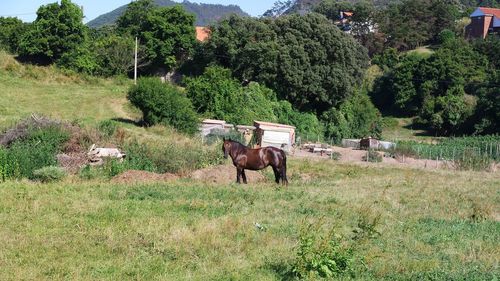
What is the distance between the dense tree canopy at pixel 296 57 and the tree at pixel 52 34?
13.8m

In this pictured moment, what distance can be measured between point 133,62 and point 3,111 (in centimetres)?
2299

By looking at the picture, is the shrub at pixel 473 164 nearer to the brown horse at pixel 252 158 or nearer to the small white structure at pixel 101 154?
the brown horse at pixel 252 158

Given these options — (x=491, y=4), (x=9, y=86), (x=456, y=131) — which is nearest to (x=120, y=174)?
(x=9, y=86)

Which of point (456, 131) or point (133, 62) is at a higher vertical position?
point (133, 62)

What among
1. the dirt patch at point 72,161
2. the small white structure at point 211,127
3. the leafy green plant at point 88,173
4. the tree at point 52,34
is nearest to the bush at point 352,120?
the small white structure at point 211,127

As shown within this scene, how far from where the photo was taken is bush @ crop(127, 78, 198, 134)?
3256 cm

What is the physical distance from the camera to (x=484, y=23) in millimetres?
100688

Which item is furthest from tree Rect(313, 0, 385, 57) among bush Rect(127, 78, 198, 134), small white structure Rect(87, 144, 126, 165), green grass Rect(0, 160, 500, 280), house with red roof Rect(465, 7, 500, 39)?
green grass Rect(0, 160, 500, 280)

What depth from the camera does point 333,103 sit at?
55.9 meters

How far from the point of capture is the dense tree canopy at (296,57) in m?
51.7

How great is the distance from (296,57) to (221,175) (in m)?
32.7

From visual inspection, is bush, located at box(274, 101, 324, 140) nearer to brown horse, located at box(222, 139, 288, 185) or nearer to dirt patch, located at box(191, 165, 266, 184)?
dirt patch, located at box(191, 165, 266, 184)

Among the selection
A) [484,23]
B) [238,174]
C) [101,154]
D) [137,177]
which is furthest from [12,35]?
[484,23]

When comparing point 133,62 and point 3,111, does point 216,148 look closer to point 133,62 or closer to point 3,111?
point 3,111
